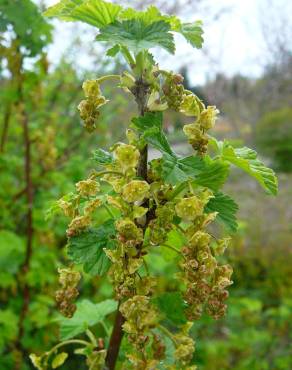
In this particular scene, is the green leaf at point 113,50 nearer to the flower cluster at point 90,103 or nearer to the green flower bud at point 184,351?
the flower cluster at point 90,103

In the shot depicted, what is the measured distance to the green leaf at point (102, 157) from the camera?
3.35ft

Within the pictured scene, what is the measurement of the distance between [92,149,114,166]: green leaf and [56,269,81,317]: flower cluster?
0.22 metres

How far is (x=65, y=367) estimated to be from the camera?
307cm

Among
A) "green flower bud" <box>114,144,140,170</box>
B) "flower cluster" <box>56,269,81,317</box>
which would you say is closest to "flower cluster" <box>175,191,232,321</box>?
"green flower bud" <box>114,144,140,170</box>

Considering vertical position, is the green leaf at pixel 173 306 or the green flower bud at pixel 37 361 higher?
the green leaf at pixel 173 306

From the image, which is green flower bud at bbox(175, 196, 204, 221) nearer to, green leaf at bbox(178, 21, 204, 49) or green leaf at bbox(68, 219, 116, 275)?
green leaf at bbox(68, 219, 116, 275)

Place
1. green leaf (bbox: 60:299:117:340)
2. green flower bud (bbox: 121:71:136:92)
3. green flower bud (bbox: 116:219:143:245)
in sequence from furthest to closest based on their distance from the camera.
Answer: green leaf (bbox: 60:299:117:340)
green flower bud (bbox: 121:71:136:92)
green flower bud (bbox: 116:219:143:245)

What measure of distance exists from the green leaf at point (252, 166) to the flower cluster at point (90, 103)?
0.85ft

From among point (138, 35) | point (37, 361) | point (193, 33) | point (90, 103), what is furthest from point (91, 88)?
point (37, 361)

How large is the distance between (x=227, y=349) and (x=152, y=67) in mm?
3093

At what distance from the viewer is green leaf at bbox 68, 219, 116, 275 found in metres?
0.97

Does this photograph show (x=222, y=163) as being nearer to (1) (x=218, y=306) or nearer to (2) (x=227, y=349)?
(1) (x=218, y=306)

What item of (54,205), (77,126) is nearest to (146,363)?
(54,205)

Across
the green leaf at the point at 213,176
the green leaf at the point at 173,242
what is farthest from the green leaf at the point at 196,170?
the green leaf at the point at 173,242
